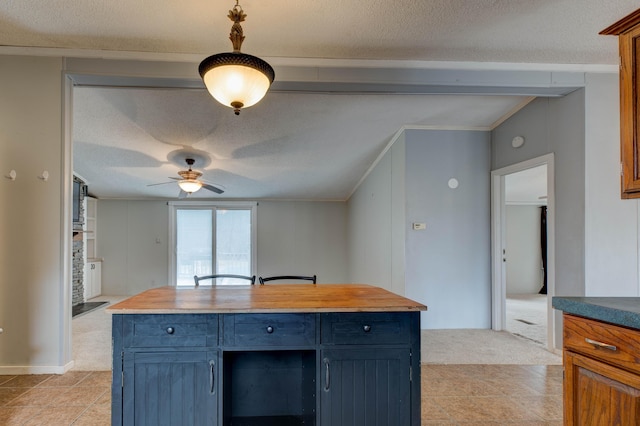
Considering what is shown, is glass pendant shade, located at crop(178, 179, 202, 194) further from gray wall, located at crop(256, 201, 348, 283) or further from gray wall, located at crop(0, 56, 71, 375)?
gray wall, located at crop(256, 201, 348, 283)

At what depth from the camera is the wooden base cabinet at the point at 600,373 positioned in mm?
1091

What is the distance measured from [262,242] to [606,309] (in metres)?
7.26

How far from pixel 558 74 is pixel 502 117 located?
1041 mm

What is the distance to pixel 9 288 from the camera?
9.53 feet

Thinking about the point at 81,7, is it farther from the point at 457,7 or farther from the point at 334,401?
the point at 334,401

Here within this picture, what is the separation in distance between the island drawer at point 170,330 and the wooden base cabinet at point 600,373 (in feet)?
4.74

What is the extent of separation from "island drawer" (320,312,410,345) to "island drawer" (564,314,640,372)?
2.22 feet

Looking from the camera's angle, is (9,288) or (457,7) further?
(9,288)

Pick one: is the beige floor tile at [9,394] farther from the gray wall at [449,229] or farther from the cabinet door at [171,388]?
the gray wall at [449,229]

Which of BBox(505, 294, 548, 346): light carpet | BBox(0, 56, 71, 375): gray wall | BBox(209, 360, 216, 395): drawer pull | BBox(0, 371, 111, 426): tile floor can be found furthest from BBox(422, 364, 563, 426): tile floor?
BBox(0, 56, 71, 375): gray wall

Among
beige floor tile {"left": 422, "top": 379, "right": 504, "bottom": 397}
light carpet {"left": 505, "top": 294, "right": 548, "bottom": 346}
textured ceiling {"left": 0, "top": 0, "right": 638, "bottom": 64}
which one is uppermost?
textured ceiling {"left": 0, "top": 0, "right": 638, "bottom": 64}

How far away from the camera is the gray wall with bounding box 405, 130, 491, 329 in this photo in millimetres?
4406

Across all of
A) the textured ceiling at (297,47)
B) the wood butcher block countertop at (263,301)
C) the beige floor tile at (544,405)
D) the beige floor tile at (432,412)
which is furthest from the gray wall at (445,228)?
the wood butcher block countertop at (263,301)

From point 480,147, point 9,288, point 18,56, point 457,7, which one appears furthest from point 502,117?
point 9,288
